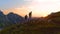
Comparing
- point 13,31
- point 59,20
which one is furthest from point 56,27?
point 13,31

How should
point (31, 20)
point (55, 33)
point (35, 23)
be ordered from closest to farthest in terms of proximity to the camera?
point (55, 33), point (35, 23), point (31, 20)

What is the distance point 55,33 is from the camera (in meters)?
45.3

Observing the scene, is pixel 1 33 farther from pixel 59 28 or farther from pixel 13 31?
pixel 59 28

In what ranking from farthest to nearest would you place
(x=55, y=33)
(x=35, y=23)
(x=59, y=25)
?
(x=35, y=23) < (x=59, y=25) < (x=55, y=33)

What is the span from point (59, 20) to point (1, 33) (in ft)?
60.2

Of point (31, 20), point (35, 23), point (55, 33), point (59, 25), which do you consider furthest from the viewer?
point (31, 20)

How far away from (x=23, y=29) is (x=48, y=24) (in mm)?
7040

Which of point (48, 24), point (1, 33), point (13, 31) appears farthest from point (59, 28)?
point (1, 33)

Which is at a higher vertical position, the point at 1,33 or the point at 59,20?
the point at 59,20

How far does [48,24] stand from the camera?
51062 mm

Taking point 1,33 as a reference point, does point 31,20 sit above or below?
above

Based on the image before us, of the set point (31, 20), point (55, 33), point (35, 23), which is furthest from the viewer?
point (31, 20)

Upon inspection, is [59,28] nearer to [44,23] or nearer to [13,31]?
[44,23]

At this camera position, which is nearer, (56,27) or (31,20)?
(56,27)
